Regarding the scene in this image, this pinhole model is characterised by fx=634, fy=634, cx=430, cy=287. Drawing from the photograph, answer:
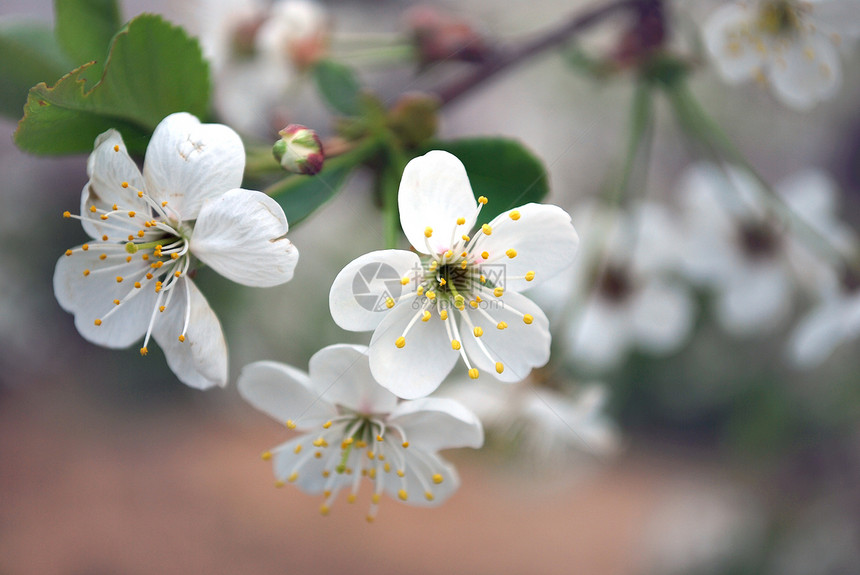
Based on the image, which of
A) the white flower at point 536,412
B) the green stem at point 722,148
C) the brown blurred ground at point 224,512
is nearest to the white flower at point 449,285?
the white flower at point 536,412

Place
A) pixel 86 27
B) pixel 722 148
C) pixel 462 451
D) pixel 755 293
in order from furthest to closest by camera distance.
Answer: pixel 462 451, pixel 755 293, pixel 722 148, pixel 86 27

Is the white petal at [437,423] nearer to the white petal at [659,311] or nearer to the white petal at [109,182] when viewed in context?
the white petal at [109,182]

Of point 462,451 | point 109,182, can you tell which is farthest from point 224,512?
point 109,182

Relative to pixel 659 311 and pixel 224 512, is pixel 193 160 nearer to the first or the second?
pixel 659 311

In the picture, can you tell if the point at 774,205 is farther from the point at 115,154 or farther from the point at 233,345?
the point at 233,345

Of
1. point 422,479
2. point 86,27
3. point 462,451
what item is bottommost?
point 422,479

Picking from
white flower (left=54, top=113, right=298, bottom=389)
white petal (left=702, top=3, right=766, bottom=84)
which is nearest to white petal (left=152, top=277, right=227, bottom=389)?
white flower (left=54, top=113, right=298, bottom=389)
